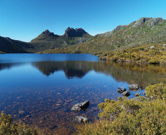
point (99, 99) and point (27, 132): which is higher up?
point (27, 132)

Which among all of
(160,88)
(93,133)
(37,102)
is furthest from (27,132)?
(160,88)

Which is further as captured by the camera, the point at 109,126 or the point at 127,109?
the point at 127,109

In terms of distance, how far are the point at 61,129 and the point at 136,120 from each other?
960 centimetres

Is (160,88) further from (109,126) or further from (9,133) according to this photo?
(9,133)

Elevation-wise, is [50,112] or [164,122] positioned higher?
[164,122]

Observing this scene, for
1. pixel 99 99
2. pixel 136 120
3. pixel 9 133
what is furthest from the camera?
pixel 99 99

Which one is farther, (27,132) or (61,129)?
(61,129)

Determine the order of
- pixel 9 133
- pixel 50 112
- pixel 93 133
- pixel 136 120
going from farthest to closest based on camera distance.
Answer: pixel 50 112 < pixel 136 120 < pixel 93 133 < pixel 9 133

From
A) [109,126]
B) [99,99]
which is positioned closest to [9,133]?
[109,126]

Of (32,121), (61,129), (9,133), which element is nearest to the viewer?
(9,133)

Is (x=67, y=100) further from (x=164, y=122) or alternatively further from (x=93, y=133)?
(x=164, y=122)

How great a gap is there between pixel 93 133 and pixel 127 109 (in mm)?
5461

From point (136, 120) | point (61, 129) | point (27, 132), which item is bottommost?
point (61, 129)

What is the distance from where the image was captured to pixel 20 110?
19.4 m
